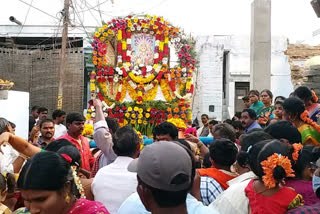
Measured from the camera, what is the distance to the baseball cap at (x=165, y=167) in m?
1.91

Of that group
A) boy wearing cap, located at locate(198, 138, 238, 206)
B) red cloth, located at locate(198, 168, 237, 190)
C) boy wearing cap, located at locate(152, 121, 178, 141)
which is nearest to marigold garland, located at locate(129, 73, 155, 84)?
boy wearing cap, located at locate(152, 121, 178, 141)

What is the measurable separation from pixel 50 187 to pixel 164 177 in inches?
33.1

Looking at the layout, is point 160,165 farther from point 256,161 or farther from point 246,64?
point 246,64

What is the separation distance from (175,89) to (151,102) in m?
0.95

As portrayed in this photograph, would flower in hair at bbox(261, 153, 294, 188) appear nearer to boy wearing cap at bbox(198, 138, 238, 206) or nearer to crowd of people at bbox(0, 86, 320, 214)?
crowd of people at bbox(0, 86, 320, 214)

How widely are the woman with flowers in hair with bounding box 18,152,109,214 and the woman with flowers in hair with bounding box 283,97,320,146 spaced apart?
11.1 feet

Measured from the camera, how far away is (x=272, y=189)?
9.91ft

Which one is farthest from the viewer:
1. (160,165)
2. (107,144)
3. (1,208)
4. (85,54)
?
(85,54)

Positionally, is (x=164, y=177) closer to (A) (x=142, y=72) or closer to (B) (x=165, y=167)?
(B) (x=165, y=167)

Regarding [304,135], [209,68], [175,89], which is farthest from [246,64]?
[304,135]

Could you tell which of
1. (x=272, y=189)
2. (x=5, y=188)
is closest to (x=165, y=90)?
(x=5, y=188)

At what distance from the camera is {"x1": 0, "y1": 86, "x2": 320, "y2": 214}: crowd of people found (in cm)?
197

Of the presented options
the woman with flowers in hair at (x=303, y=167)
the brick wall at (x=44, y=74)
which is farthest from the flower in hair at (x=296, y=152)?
the brick wall at (x=44, y=74)

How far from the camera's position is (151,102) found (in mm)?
13242
